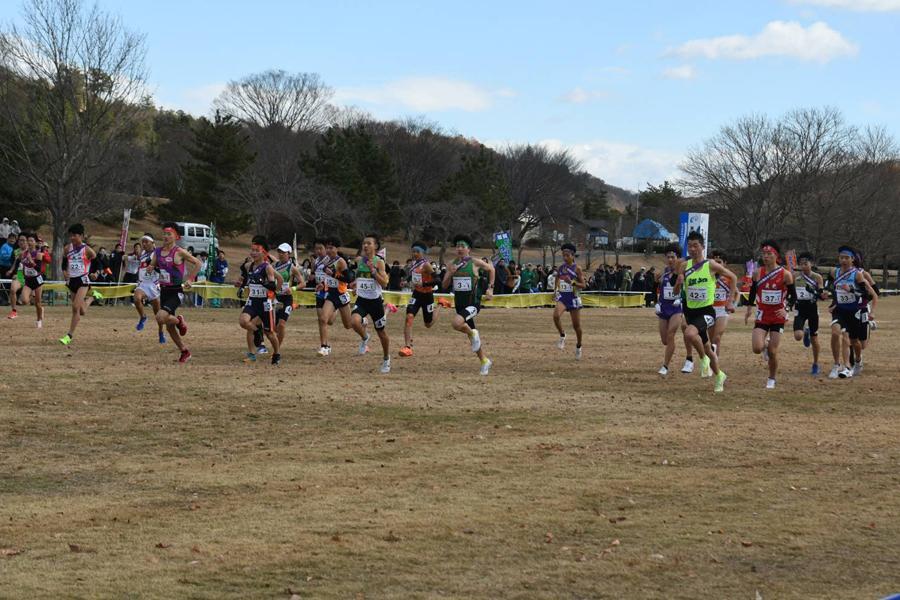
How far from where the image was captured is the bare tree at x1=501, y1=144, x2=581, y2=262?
90.8 m

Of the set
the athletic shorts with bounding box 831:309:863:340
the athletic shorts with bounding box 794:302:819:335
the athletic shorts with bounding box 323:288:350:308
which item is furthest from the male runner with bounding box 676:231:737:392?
the athletic shorts with bounding box 323:288:350:308

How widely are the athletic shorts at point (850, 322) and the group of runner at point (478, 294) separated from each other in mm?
16

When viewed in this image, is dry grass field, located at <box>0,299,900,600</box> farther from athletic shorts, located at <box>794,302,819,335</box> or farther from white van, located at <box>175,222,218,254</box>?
white van, located at <box>175,222,218,254</box>

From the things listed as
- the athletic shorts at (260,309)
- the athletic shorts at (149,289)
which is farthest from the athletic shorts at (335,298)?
the athletic shorts at (149,289)

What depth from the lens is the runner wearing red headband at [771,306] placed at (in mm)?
16469

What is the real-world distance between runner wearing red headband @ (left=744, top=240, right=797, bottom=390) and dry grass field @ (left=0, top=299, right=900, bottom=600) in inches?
28.9

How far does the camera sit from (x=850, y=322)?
59.9 ft

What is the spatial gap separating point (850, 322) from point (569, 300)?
17.2 ft

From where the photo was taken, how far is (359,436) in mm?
12070

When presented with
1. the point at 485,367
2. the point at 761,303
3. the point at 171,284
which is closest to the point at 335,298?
the point at 171,284

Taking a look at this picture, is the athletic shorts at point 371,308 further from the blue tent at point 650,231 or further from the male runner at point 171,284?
the blue tent at point 650,231

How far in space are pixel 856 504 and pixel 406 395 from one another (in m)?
7.05

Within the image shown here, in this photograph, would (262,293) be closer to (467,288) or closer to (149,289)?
(149,289)

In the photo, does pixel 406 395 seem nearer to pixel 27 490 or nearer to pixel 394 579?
pixel 27 490
